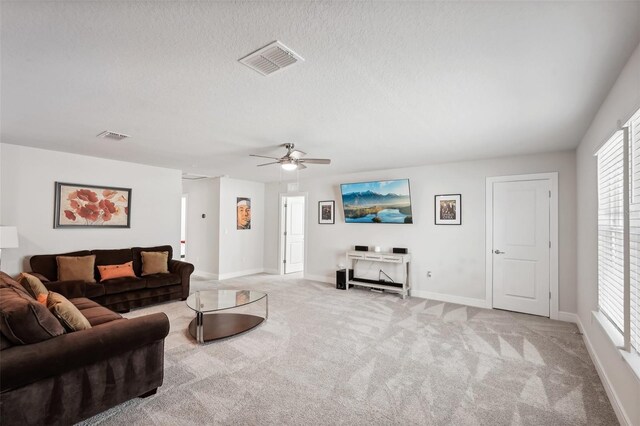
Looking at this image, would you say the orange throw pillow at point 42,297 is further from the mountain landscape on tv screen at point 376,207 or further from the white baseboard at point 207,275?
the mountain landscape on tv screen at point 376,207

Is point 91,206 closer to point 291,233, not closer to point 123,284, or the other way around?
point 123,284

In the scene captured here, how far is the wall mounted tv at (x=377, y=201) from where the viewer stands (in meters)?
5.50

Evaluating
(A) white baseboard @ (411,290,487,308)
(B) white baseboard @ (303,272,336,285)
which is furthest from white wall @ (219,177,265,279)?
(A) white baseboard @ (411,290,487,308)

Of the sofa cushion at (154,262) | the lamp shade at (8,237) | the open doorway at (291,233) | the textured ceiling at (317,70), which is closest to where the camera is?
the textured ceiling at (317,70)

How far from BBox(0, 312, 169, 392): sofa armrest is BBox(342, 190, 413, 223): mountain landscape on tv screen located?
14.0ft

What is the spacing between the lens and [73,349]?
1.95m

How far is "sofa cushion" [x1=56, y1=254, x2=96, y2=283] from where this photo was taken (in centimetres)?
418

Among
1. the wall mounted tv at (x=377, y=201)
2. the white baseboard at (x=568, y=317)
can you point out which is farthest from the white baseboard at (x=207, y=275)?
the white baseboard at (x=568, y=317)

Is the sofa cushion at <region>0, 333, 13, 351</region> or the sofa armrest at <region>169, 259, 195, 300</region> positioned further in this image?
the sofa armrest at <region>169, 259, 195, 300</region>

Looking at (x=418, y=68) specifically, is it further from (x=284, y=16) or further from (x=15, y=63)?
(x=15, y=63)

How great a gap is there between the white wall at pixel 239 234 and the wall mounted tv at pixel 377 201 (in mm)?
2535

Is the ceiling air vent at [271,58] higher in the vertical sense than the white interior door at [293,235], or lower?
higher

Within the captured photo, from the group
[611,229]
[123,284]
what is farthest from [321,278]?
[611,229]

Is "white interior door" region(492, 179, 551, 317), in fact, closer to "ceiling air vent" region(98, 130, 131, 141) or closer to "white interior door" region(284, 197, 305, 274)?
"white interior door" region(284, 197, 305, 274)
